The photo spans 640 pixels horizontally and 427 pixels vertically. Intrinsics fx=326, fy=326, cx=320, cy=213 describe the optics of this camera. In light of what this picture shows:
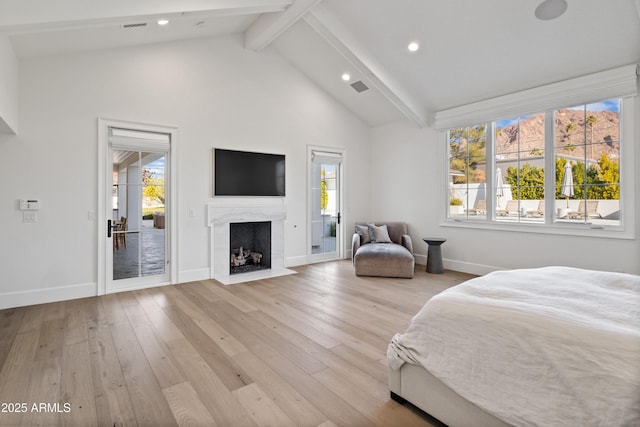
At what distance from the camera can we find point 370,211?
708 cm

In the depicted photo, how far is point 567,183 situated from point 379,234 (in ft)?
9.25

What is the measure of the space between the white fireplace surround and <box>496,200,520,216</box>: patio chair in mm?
3484

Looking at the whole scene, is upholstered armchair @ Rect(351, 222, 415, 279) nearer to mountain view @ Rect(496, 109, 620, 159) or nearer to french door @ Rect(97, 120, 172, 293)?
mountain view @ Rect(496, 109, 620, 159)

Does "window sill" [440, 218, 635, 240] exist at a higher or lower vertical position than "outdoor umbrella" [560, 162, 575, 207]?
lower

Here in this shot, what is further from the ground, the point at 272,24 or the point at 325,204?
the point at 272,24

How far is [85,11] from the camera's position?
8.86 feet

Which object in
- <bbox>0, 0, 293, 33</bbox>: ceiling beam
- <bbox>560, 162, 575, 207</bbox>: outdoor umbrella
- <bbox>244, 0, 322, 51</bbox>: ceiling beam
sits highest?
<bbox>244, 0, 322, 51</bbox>: ceiling beam

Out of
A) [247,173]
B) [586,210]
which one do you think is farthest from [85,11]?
[586,210]

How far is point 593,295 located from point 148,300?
13.8ft

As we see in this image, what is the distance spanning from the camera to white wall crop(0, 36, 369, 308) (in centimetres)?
371

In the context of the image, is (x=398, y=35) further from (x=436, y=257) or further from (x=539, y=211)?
(x=436, y=257)

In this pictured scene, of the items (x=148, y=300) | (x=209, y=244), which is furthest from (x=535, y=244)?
(x=148, y=300)

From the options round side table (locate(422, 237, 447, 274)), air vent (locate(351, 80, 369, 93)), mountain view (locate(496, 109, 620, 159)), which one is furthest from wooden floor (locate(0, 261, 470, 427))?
air vent (locate(351, 80, 369, 93))

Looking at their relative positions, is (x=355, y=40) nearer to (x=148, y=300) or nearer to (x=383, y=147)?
(x=383, y=147)
